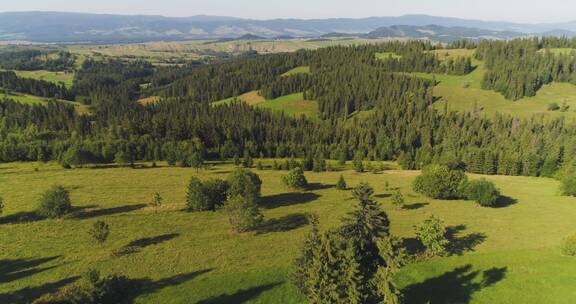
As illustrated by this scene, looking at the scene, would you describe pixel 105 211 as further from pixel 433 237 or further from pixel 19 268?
pixel 433 237

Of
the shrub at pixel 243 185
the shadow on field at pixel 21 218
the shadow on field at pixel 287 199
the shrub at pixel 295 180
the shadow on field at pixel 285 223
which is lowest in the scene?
the shadow on field at pixel 287 199

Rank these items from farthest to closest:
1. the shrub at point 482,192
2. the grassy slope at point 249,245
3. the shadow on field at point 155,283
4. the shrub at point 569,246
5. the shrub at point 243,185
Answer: the shrub at point 482,192
the shrub at point 243,185
the shrub at point 569,246
the grassy slope at point 249,245
the shadow on field at point 155,283

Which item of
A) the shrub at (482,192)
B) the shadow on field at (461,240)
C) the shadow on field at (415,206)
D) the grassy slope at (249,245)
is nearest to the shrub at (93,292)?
the grassy slope at (249,245)

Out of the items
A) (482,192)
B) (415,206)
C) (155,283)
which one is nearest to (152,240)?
(155,283)

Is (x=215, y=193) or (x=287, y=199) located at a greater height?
(x=215, y=193)

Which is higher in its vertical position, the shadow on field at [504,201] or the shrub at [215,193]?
the shrub at [215,193]

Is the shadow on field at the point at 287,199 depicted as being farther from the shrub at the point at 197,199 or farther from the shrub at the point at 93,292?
the shrub at the point at 93,292

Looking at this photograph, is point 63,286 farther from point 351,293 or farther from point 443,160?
point 443,160
